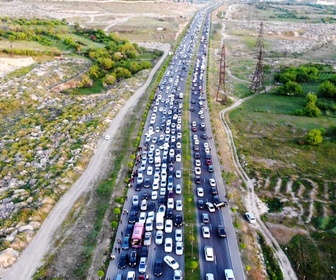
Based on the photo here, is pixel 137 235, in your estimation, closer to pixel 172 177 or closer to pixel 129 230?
pixel 129 230

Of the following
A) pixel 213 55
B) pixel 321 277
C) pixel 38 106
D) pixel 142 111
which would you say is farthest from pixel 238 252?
pixel 213 55

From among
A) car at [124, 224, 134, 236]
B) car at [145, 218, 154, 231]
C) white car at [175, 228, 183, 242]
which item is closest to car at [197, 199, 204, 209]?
white car at [175, 228, 183, 242]

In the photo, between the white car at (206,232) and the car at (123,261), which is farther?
the white car at (206,232)

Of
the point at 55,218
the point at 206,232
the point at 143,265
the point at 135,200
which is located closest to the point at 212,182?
the point at 206,232

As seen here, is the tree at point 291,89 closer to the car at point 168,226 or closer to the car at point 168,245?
the car at point 168,226

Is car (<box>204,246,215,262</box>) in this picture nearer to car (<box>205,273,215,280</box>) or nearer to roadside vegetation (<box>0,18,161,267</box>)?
car (<box>205,273,215,280</box>)

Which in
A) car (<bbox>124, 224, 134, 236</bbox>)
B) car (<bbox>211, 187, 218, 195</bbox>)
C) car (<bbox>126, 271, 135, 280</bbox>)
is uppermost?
car (<bbox>211, 187, 218, 195</bbox>)

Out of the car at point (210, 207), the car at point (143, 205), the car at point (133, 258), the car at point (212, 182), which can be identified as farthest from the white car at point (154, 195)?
the car at point (133, 258)
